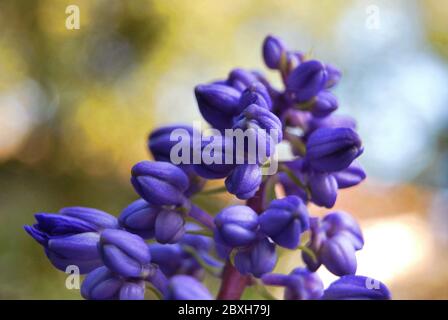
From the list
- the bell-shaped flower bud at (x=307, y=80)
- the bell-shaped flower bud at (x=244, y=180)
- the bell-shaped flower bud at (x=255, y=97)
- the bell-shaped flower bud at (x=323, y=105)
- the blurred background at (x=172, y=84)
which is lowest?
the bell-shaped flower bud at (x=244, y=180)

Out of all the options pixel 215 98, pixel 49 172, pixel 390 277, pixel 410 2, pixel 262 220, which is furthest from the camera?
pixel 49 172

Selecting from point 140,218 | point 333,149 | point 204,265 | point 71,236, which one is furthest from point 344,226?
point 71,236

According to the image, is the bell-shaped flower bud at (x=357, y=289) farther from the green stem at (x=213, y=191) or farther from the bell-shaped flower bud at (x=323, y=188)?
the green stem at (x=213, y=191)

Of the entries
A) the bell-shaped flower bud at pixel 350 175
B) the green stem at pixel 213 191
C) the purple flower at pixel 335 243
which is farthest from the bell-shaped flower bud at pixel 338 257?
the green stem at pixel 213 191

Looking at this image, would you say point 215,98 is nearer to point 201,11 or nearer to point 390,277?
point 390,277
